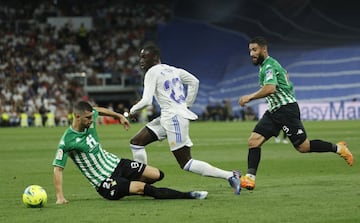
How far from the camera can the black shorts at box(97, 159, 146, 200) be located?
1098cm

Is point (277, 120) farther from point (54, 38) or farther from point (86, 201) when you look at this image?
point (54, 38)

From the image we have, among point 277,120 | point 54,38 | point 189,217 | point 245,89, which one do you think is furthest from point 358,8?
point 189,217

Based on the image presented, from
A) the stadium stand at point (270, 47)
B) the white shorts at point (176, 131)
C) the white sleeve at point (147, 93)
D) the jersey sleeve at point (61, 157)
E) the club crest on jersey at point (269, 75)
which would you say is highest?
the stadium stand at point (270, 47)

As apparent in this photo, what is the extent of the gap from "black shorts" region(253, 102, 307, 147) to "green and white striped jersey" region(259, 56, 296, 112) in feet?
0.31

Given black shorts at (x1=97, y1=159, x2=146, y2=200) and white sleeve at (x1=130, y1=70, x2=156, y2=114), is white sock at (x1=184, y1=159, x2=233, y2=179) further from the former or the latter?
white sleeve at (x1=130, y1=70, x2=156, y2=114)

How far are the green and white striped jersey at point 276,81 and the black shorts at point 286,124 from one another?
0.31 feet

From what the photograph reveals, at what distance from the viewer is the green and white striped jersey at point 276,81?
12.4 meters

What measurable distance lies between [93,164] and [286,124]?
11.2 feet

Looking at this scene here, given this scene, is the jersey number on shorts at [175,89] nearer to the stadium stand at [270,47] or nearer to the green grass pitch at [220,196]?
the green grass pitch at [220,196]

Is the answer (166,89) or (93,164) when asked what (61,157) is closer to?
(93,164)

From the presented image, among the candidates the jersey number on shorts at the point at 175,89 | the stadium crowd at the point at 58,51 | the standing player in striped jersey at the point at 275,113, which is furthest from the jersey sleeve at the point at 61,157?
the stadium crowd at the point at 58,51

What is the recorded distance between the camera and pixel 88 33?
5875 centimetres

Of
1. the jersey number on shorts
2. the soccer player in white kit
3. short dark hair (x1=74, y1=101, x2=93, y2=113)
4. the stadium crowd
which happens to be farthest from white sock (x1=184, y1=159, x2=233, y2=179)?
the stadium crowd

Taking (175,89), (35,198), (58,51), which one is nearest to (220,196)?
(175,89)
